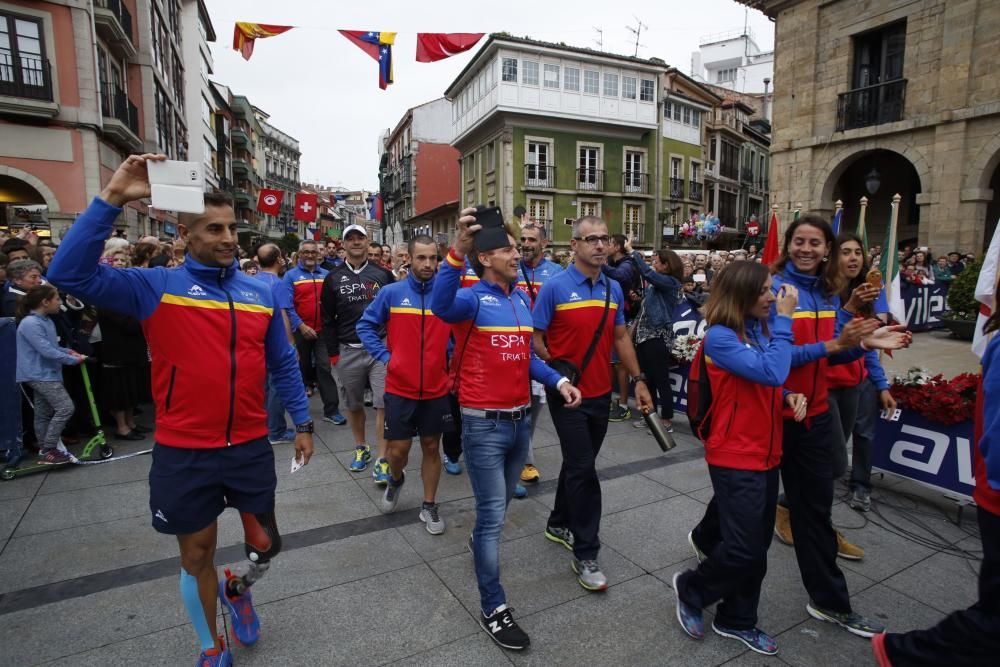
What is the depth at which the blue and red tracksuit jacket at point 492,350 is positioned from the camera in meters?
3.04

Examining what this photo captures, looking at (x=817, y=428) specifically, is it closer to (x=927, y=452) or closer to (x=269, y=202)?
(x=927, y=452)

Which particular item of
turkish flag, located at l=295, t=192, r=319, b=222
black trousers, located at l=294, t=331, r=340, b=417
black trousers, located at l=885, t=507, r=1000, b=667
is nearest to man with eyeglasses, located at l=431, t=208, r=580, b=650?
black trousers, located at l=885, t=507, r=1000, b=667

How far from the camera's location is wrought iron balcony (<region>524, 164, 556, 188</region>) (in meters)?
30.2

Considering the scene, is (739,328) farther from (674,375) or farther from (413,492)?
(674,375)

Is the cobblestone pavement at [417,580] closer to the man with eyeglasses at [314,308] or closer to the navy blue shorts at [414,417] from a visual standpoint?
the navy blue shorts at [414,417]

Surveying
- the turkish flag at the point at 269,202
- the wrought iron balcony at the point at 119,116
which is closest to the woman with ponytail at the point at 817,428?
the turkish flag at the point at 269,202

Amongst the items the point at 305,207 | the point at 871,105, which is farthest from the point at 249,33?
the point at 871,105

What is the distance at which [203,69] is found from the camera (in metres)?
37.0

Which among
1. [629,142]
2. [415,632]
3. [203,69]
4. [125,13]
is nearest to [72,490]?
[415,632]

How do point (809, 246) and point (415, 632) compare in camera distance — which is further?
point (809, 246)

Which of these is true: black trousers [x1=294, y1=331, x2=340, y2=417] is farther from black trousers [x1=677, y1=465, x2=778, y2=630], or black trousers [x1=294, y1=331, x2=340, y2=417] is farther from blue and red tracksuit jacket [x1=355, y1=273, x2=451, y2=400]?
black trousers [x1=677, y1=465, x2=778, y2=630]

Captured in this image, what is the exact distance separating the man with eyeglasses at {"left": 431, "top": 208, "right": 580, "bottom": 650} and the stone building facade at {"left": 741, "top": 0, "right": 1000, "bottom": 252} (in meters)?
15.0

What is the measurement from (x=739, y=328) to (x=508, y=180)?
28.2 metres

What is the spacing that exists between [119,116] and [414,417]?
20.8 metres
